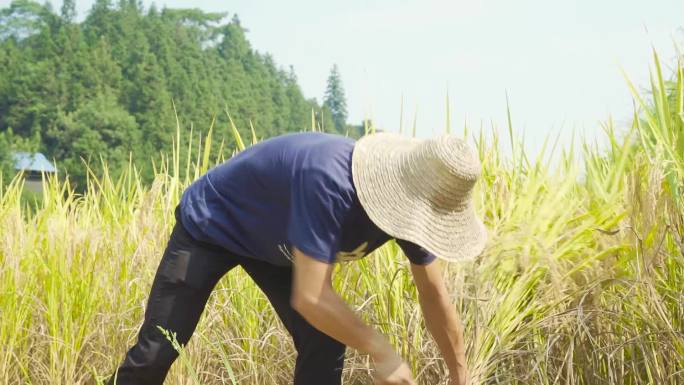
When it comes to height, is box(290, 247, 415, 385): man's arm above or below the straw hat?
below

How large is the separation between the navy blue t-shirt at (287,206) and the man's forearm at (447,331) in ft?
0.53

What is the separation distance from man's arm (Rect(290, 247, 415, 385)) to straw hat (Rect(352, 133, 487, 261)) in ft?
0.60

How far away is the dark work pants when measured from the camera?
2645 mm

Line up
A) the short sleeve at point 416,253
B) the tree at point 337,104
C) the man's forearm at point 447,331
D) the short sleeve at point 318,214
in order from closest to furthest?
the short sleeve at point 318,214, the short sleeve at point 416,253, the man's forearm at point 447,331, the tree at point 337,104

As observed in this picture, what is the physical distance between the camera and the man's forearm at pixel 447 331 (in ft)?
8.13

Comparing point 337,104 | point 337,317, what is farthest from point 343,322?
point 337,104

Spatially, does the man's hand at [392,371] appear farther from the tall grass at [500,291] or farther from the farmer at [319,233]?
the tall grass at [500,291]

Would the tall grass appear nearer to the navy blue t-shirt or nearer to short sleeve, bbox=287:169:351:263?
the navy blue t-shirt

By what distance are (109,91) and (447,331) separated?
142 feet

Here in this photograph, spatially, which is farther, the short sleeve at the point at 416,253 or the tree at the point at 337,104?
the tree at the point at 337,104

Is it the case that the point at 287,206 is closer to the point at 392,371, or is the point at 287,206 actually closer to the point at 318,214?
the point at 318,214

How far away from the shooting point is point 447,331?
8.19 feet

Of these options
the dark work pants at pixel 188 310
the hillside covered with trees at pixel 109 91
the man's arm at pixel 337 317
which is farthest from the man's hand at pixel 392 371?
the hillside covered with trees at pixel 109 91

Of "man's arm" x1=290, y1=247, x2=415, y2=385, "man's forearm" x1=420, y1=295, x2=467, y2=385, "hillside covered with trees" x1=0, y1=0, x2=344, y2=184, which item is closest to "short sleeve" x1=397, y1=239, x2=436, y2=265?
"man's forearm" x1=420, y1=295, x2=467, y2=385
